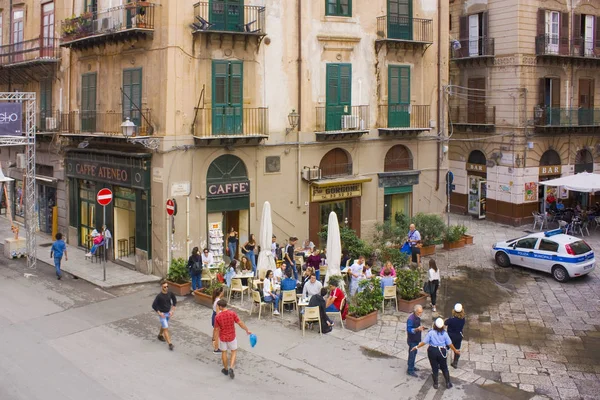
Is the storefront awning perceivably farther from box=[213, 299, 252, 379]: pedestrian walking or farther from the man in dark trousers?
box=[213, 299, 252, 379]: pedestrian walking

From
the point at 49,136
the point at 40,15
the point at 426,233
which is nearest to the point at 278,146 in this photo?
the point at 426,233

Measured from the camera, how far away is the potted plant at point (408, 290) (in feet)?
65.8

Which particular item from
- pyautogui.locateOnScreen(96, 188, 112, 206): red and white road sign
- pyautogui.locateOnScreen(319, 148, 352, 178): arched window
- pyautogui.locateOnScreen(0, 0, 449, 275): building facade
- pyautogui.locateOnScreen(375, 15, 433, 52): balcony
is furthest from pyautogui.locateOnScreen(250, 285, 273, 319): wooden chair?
pyautogui.locateOnScreen(375, 15, 433, 52): balcony

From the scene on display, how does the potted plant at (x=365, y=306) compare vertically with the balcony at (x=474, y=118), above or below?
below

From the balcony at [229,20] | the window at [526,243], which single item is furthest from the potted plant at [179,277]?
the window at [526,243]

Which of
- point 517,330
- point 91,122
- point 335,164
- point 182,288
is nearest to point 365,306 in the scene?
point 517,330

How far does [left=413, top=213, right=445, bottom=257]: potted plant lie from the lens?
27609 mm

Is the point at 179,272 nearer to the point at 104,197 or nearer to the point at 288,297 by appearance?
the point at 104,197

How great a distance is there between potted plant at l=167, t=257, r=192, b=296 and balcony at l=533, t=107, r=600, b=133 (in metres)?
21.1

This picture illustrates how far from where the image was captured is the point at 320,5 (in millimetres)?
26562

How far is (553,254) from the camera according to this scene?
77.7 ft

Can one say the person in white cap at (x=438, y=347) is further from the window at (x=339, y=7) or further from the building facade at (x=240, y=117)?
the window at (x=339, y=7)

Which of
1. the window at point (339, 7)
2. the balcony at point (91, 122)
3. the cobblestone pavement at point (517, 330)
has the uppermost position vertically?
the window at point (339, 7)

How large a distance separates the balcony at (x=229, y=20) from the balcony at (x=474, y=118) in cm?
1614
